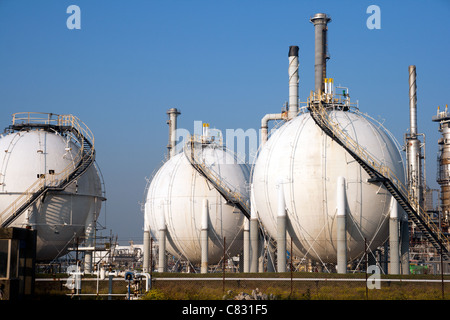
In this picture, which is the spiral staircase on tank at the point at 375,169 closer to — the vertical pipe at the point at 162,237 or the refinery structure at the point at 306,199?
the refinery structure at the point at 306,199

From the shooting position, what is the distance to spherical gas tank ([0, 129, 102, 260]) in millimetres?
44000

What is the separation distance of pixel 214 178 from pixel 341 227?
1395cm

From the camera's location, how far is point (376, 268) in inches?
1599

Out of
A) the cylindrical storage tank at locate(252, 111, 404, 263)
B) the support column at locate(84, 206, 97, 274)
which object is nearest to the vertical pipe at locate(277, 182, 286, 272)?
the cylindrical storage tank at locate(252, 111, 404, 263)

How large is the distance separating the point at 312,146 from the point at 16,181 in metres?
18.6

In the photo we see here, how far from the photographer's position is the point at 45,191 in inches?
1729

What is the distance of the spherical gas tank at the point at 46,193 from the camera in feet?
144

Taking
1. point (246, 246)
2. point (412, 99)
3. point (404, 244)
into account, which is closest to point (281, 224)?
point (404, 244)
